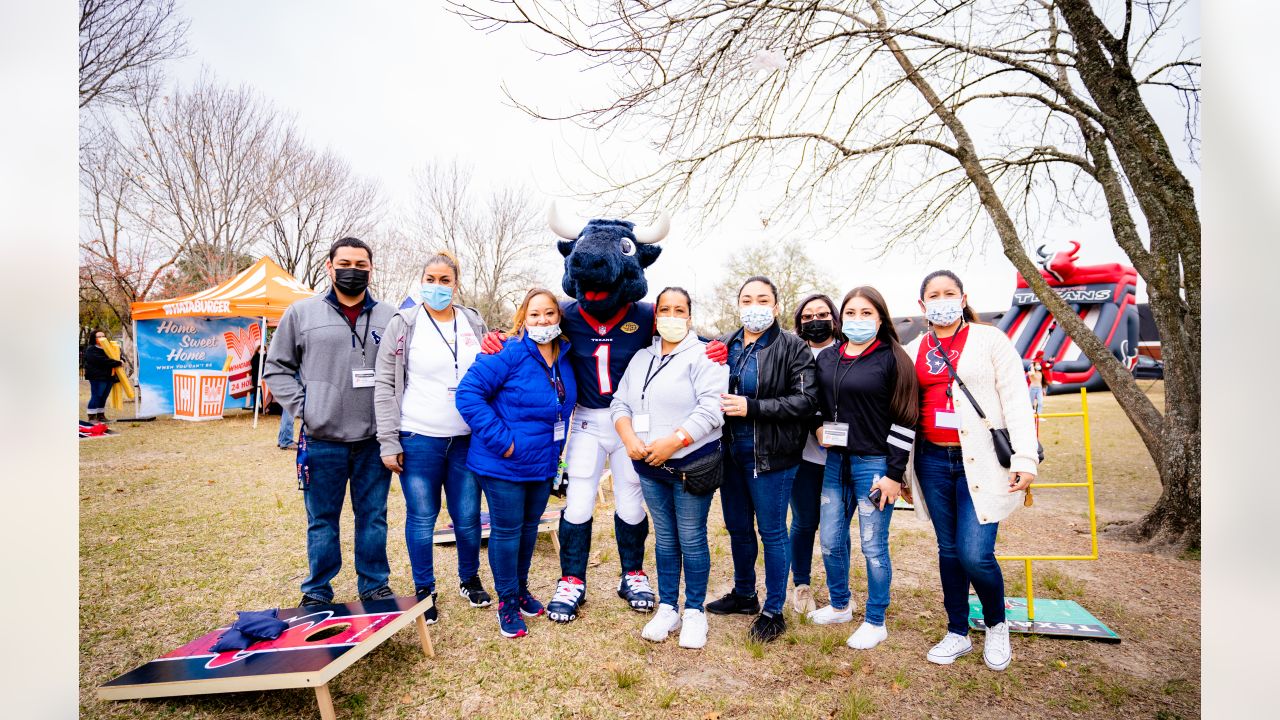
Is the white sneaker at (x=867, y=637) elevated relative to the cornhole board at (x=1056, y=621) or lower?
elevated

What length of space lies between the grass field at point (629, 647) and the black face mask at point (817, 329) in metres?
1.85

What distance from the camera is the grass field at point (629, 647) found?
3.09 m

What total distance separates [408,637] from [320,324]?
195 centimetres

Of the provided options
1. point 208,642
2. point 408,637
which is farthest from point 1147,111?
point 208,642

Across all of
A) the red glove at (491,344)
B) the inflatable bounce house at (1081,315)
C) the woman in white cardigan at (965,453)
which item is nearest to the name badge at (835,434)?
the woman in white cardigan at (965,453)

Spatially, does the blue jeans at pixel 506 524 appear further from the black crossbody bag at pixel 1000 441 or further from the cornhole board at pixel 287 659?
the black crossbody bag at pixel 1000 441

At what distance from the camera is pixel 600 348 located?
3988 millimetres

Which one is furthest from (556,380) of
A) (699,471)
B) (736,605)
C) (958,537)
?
(958,537)

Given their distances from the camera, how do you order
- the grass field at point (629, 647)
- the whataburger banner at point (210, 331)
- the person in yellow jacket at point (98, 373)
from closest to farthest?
1. the grass field at point (629, 647)
2. the person in yellow jacket at point (98, 373)
3. the whataburger banner at point (210, 331)

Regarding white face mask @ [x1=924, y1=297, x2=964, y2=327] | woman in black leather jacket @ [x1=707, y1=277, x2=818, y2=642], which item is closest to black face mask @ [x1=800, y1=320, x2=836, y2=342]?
woman in black leather jacket @ [x1=707, y1=277, x2=818, y2=642]

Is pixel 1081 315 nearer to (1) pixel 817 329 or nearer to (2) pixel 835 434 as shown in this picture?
(1) pixel 817 329

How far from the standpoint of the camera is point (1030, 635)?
152 inches

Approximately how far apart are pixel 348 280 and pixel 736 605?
319cm
